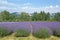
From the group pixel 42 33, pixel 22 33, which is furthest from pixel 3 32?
pixel 42 33

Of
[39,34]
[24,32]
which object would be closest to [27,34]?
[24,32]

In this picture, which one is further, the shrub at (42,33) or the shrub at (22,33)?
Answer: the shrub at (22,33)

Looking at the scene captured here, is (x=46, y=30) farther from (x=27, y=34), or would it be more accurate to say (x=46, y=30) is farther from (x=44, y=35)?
(x=27, y=34)

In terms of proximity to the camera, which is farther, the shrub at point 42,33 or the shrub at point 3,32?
the shrub at point 3,32

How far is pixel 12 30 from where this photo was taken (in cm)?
1053

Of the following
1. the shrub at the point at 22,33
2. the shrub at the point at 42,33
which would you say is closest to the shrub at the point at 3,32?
the shrub at the point at 22,33

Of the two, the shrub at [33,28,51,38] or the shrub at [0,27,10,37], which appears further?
the shrub at [0,27,10,37]

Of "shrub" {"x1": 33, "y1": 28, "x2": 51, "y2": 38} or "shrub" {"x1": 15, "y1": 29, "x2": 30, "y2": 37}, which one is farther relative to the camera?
"shrub" {"x1": 15, "y1": 29, "x2": 30, "y2": 37}

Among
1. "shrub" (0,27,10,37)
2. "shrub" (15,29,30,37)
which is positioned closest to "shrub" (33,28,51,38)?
"shrub" (15,29,30,37)

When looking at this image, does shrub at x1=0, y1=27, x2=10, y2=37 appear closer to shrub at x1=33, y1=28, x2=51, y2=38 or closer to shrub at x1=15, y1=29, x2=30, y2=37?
shrub at x1=15, y1=29, x2=30, y2=37

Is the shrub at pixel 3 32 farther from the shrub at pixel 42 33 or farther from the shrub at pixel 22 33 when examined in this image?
the shrub at pixel 42 33

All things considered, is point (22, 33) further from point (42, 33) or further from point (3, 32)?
point (42, 33)

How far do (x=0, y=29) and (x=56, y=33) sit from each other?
3.26 m

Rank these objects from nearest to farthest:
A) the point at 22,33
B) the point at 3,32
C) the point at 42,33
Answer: the point at 42,33, the point at 22,33, the point at 3,32
